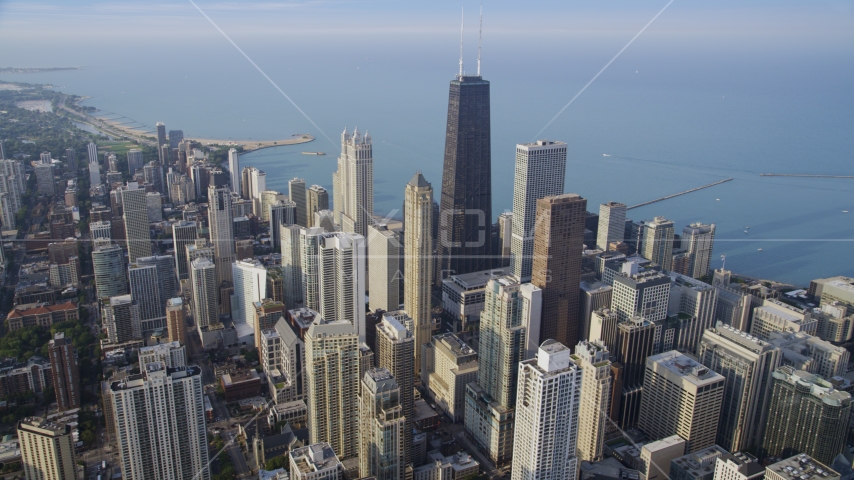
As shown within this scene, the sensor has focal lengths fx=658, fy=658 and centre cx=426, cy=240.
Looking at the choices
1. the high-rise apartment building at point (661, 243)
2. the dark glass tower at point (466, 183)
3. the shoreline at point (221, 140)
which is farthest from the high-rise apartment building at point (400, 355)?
the shoreline at point (221, 140)

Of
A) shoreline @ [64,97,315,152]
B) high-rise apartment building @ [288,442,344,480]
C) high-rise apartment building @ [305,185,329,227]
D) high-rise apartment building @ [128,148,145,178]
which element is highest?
shoreline @ [64,97,315,152]

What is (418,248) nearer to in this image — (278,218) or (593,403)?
(593,403)

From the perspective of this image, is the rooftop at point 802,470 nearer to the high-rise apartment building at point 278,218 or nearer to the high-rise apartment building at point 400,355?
the high-rise apartment building at point 400,355

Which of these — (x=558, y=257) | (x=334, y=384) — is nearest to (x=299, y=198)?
(x=558, y=257)

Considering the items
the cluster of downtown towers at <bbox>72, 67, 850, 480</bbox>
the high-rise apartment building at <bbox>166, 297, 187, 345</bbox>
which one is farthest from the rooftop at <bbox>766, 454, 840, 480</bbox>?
the high-rise apartment building at <bbox>166, 297, 187, 345</bbox>

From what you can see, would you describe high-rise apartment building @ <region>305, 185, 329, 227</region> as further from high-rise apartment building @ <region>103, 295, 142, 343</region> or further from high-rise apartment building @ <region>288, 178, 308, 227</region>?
high-rise apartment building @ <region>103, 295, 142, 343</region>

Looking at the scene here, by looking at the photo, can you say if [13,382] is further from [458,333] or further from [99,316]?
[458,333]
